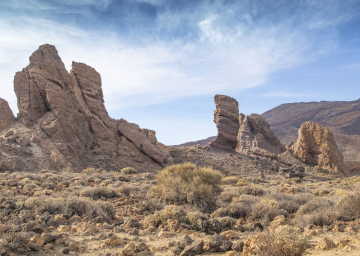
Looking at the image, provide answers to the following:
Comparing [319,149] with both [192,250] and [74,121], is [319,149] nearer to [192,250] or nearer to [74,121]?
[74,121]

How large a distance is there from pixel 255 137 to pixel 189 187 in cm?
4524

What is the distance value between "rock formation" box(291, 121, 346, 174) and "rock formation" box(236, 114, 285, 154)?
898 centimetres

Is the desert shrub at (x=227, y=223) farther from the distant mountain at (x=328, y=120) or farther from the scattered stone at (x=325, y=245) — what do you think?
the distant mountain at (x=328, y=120)

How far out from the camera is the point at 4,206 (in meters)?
8.27

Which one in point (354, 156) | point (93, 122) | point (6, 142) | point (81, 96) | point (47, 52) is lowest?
point (354, 156)

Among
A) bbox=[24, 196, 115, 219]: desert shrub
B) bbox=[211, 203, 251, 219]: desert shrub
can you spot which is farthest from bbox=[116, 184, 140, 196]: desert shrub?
bbox=[211, 203, 251, 219]: desert shrub

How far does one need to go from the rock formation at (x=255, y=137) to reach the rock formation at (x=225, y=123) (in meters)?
6.90

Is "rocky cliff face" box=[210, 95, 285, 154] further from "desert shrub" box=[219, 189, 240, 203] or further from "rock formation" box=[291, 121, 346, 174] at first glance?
"desert shrub" box=[219, 189, 240, 203]

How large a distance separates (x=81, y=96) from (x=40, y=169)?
1317 centimetres

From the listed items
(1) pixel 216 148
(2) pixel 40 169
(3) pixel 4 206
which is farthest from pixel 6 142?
(1) pixel 216 148

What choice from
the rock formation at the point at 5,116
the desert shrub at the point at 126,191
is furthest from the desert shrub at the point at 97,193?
the rock formation at the point at 5,116

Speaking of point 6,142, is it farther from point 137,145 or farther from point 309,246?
point 309,246

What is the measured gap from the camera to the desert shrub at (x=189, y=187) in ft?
37.5

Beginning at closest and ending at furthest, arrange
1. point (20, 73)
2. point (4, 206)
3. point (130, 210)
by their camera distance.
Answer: point (4, 206) < point (130, 210) < point (20, 73)
